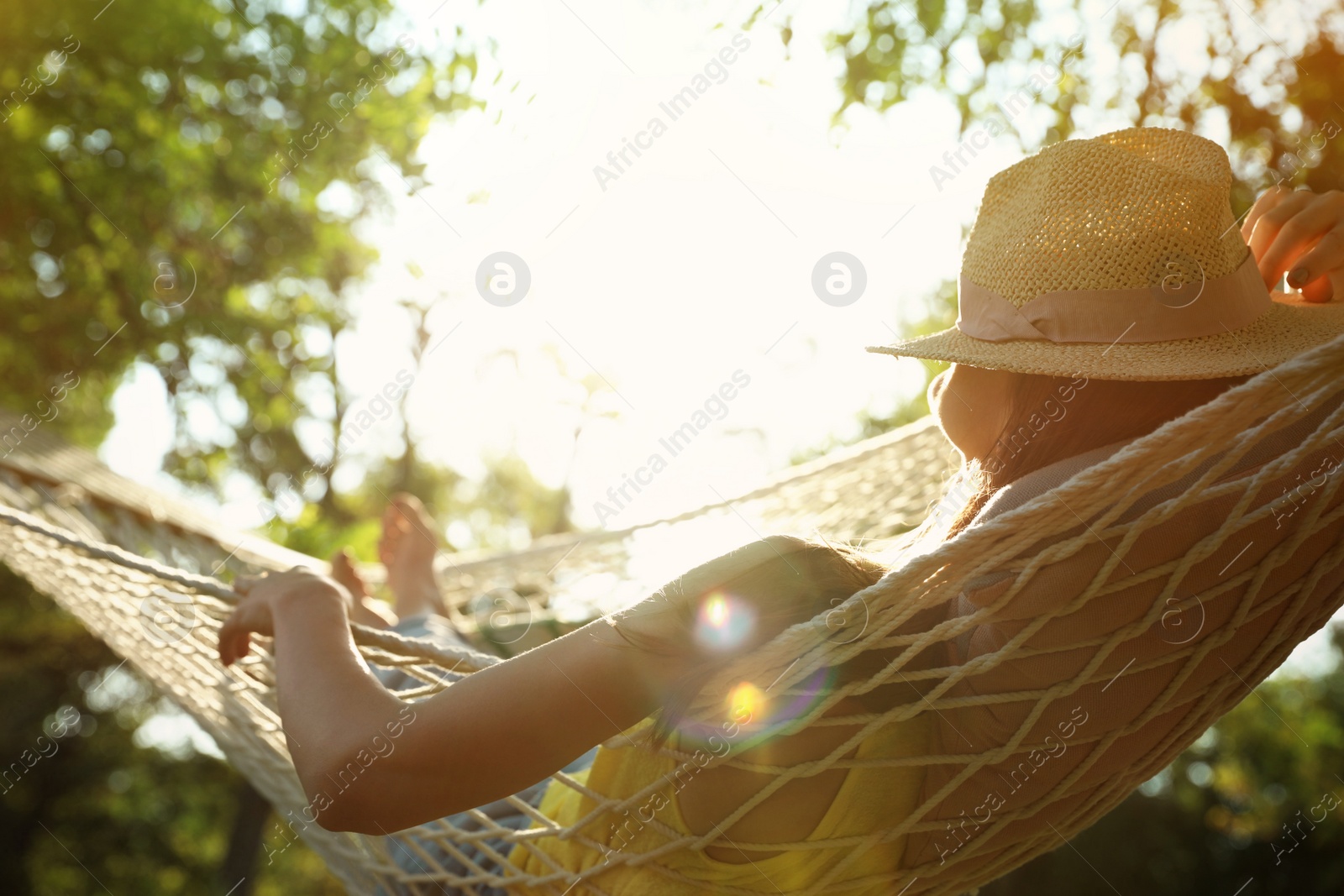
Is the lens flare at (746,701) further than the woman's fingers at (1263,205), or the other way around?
the woman's fingers at (1263,205)

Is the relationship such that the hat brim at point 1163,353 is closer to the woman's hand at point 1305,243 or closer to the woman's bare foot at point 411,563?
the woman's hand at point 1305,243

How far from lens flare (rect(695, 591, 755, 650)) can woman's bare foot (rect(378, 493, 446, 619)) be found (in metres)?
1.62

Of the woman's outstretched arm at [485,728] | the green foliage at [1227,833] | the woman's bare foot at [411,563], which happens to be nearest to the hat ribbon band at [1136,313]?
the woman's outstretched arm at [485,728]

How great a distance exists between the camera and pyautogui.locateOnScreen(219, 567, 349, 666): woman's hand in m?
0.79

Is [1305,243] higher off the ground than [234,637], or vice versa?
[234,637]

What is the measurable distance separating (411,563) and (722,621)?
A: 1.74m

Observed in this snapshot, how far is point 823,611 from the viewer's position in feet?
2.18

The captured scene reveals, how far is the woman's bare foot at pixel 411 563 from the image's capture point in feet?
7.19

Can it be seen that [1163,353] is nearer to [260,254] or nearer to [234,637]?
[234,637]

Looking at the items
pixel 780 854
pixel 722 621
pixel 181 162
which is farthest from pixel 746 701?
pixel 181 162

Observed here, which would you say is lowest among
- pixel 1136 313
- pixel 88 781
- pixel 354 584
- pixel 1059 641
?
pixel 1059 641

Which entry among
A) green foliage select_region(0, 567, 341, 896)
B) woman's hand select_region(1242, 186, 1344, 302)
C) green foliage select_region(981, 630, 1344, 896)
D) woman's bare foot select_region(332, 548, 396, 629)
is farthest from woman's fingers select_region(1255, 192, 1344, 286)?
green foliage select_region(0, 567, 341, 896)

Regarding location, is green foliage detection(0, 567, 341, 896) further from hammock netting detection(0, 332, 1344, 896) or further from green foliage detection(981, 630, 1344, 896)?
hammock netting detection(0, 332, 1344, 896)

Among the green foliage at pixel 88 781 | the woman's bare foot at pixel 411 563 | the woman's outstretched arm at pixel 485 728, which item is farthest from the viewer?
the green foliage at pixel 88 781
